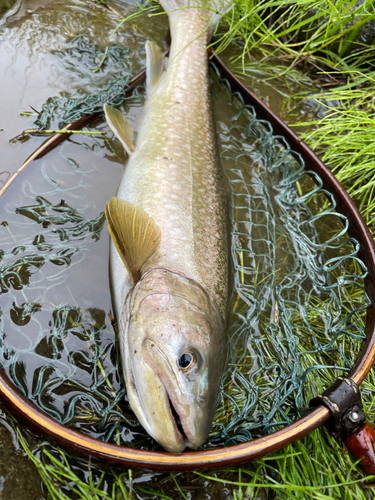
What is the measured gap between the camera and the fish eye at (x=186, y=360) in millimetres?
1891

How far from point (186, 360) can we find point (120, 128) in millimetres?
2130

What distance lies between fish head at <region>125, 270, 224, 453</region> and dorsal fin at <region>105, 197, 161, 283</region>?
0.48 ft

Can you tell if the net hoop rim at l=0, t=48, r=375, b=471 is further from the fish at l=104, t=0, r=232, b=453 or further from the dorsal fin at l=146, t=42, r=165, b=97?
the dorsal fin at l=146, t=42, r=165, b=97

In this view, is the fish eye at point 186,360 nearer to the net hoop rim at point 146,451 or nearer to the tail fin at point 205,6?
the net hoop rim at point 146,451

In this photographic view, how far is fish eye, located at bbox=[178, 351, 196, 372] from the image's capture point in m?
1.89

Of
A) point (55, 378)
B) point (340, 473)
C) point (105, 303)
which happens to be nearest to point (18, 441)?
point (55, 378)

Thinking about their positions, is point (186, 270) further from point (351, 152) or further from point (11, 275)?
point (351, 152)

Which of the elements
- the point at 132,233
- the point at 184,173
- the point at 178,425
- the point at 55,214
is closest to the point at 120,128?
the point at 184,173

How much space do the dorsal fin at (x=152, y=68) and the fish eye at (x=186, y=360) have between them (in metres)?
2.59

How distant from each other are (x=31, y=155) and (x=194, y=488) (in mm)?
2871

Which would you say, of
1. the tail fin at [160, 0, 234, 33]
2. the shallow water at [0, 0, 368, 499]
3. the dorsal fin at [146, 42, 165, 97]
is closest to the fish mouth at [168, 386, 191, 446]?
the shallow water at [0, 0, 368, 499]

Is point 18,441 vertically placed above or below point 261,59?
below

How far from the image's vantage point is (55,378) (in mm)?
2250

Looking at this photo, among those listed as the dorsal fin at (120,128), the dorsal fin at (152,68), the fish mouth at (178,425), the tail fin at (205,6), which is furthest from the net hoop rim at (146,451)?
the tail fin at (205,6)
